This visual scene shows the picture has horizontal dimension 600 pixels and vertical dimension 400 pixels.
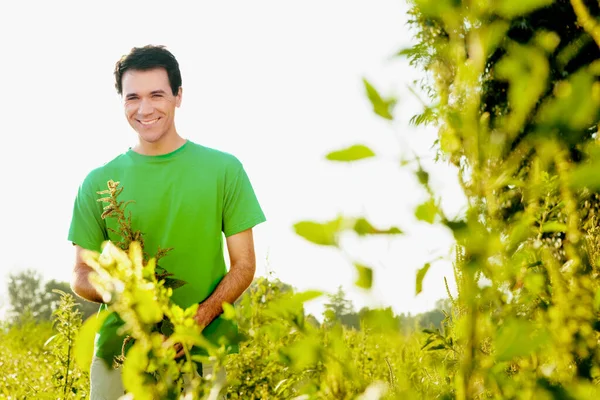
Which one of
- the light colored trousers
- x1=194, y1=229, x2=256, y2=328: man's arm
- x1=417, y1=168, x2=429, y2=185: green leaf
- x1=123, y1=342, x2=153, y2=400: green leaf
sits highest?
x1=417, y1=168, x2=429, y2=185: green leaf

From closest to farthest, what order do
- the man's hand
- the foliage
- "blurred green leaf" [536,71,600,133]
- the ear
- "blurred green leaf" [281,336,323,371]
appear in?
1. "blurred green leaf" [536,71,600,133]
2. "blurred green leaf" [281,336,323,371]
3. the man's hand
4. the ear
5. the foliage

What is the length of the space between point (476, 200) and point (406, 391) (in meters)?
0.22

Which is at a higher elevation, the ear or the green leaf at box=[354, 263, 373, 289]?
the green leaf at box=[354, 263, 373, 289]

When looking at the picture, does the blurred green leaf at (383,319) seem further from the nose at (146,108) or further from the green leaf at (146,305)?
the nose at (146,108)

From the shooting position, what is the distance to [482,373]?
719mm

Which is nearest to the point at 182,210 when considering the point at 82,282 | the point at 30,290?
the point at 82,282

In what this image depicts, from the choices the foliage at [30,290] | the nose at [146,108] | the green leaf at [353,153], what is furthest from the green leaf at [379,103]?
the foliage at [30,290]

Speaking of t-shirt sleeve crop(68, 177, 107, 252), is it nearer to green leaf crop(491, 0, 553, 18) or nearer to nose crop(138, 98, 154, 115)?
nose crop(138, 98, 154, 115)

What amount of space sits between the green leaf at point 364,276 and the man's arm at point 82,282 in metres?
1.97

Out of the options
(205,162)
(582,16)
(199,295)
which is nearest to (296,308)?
(582,16)

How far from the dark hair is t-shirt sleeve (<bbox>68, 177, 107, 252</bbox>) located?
2.26ft

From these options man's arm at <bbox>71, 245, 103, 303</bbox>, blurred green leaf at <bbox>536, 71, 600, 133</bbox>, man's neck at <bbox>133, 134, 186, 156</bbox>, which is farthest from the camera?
man's neck at <bbox>133, 134, 186, 156</bbox>

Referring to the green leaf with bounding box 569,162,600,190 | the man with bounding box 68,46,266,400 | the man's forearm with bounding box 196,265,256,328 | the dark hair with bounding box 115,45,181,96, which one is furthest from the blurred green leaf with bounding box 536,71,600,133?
the dark hair with bounding box 115,45,181,96

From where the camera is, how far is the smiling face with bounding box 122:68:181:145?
298 cm
